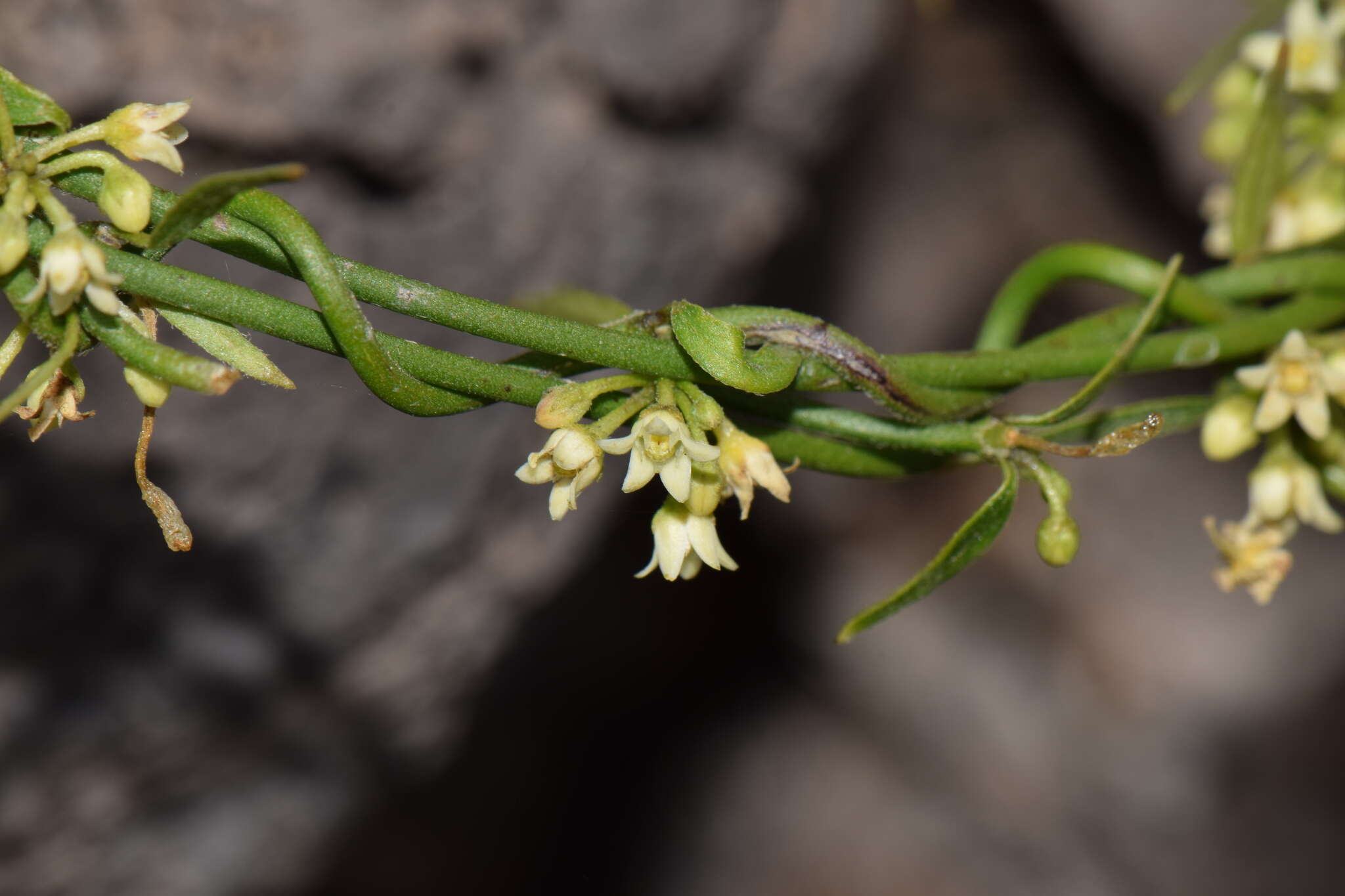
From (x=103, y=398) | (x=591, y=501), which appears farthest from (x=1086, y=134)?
(x=103, y=398)

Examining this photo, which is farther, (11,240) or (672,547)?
(672,547)

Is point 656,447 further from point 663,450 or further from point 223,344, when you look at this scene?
point 223,344

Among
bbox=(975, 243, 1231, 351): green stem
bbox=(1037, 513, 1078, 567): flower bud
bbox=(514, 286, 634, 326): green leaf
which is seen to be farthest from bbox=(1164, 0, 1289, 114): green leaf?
bbox=(514, 286, 634, 326): green leaf

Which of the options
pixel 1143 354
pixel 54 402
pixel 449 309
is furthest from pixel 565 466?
pixel 1143 354

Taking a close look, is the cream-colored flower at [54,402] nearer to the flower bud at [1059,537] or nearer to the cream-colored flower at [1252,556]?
the flower bud at [1059,537]

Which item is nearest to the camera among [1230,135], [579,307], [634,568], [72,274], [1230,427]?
[72,274]
